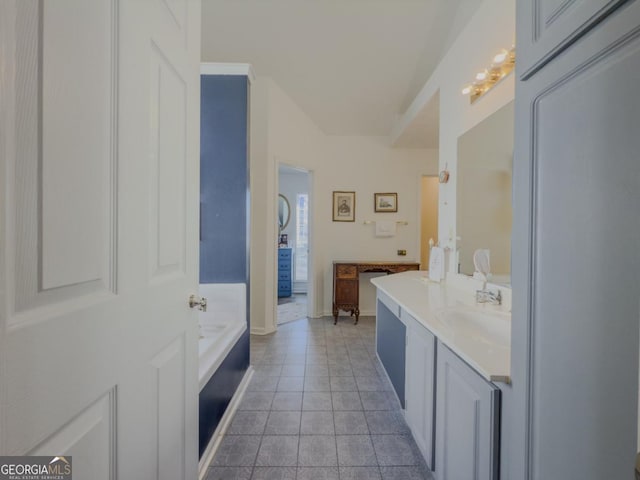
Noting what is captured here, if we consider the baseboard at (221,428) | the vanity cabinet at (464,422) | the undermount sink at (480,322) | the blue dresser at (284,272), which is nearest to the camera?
the vanity cabinet at (464,422)

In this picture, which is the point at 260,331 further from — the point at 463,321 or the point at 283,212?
the point at 283,212

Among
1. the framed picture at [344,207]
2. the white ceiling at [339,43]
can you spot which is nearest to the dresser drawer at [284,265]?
the framed picture at [344,207]

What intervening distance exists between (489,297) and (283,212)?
199 inches

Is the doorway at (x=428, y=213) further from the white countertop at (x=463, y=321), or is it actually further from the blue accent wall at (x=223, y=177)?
the blue accent wall at (x=223, y=177)

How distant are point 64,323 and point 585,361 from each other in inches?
36.9

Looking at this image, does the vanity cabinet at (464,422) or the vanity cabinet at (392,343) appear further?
the vanity cabinet at (392,343)

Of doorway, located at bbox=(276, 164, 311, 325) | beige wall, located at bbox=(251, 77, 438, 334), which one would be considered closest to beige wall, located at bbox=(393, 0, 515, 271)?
beige wall, located at bbox=(251, 77, 438, 334)

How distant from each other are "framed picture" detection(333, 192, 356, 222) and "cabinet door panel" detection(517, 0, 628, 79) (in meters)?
3.73

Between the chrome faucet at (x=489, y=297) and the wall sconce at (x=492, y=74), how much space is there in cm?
121

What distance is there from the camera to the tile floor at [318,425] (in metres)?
1.53

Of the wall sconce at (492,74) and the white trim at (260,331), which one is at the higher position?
the wall sconce at (492,74)

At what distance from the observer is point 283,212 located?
6.31 metres

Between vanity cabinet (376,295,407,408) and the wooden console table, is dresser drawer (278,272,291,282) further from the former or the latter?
vanity cabinet (376,295,407,408)

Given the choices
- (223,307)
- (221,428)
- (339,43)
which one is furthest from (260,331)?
(339,43)
